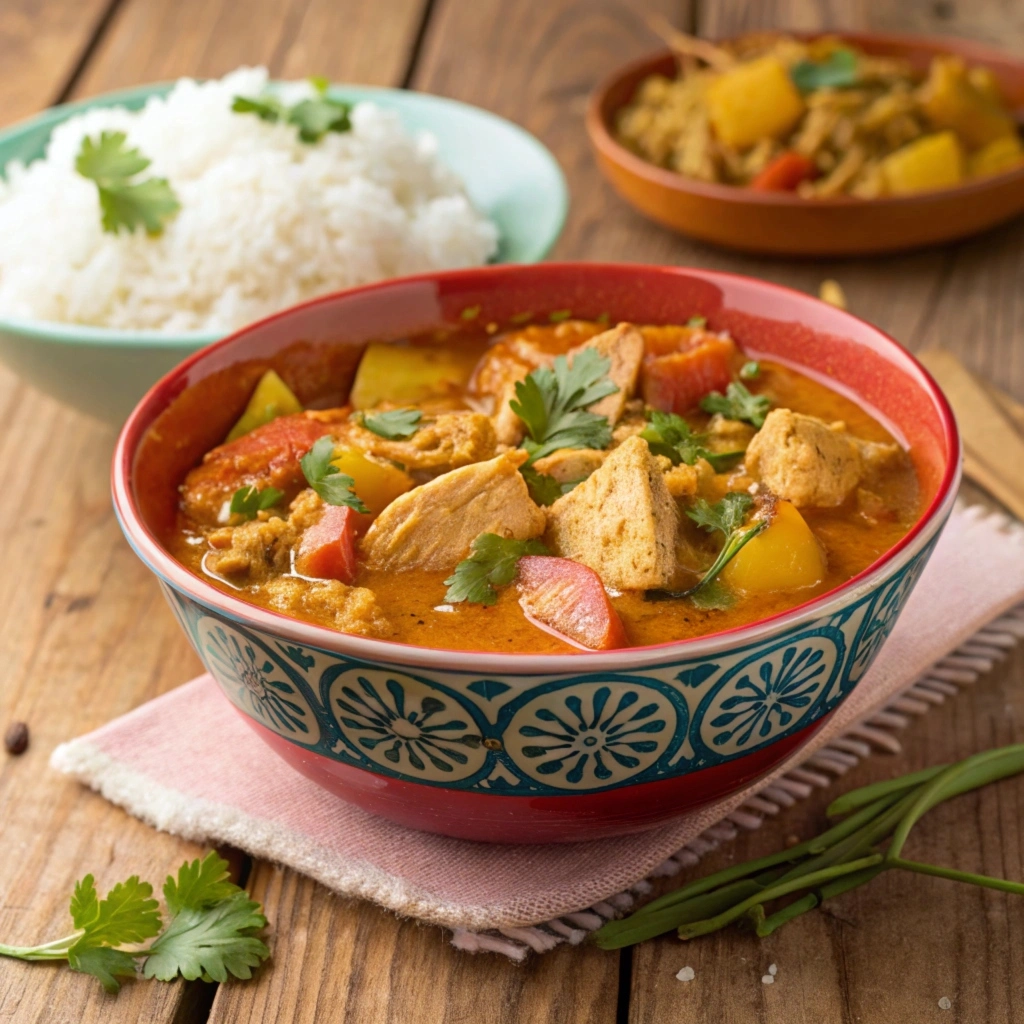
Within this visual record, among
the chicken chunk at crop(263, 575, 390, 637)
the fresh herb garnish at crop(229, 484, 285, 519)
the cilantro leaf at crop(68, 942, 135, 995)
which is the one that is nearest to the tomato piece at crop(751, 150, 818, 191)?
the fresh herb garnish at crop(229, 484, 285, 519)

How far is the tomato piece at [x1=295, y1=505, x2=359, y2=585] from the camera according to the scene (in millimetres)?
2018

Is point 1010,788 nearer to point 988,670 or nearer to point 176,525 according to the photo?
point 988,670

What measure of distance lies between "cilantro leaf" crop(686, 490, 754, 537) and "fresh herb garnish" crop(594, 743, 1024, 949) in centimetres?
48

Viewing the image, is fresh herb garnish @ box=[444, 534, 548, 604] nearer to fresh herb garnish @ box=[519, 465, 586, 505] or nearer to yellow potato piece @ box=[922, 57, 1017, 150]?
fresh herb garnish @ box=[519, 465, 586, 505]

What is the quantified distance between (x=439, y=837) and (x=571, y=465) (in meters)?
0.62

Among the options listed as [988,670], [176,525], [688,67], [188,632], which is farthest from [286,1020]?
[688,67]

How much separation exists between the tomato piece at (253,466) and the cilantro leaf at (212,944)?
631mm

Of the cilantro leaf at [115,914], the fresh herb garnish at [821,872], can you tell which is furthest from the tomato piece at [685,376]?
the cilantro leaf at [115,914]

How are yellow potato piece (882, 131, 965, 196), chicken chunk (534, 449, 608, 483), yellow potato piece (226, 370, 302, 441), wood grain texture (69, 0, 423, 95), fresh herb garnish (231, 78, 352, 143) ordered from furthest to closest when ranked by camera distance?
wood grain texture (69, 0, 423, 95)
yellow potato piece (882, 131, 965, 196)
fresh herb garnish (231, 78, 352, 143)
yellow potato piece (226, 370, 302, 441)
chicken chunk (534, 449, 608, 483)

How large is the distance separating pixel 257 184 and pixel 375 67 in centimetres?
196

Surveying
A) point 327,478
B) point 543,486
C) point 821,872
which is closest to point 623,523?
point 543,486

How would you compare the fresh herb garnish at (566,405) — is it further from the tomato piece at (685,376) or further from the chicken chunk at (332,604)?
the chicken chunk at (332,604)

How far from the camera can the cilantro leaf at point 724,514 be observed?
1.99 metres

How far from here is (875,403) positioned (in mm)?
2361
